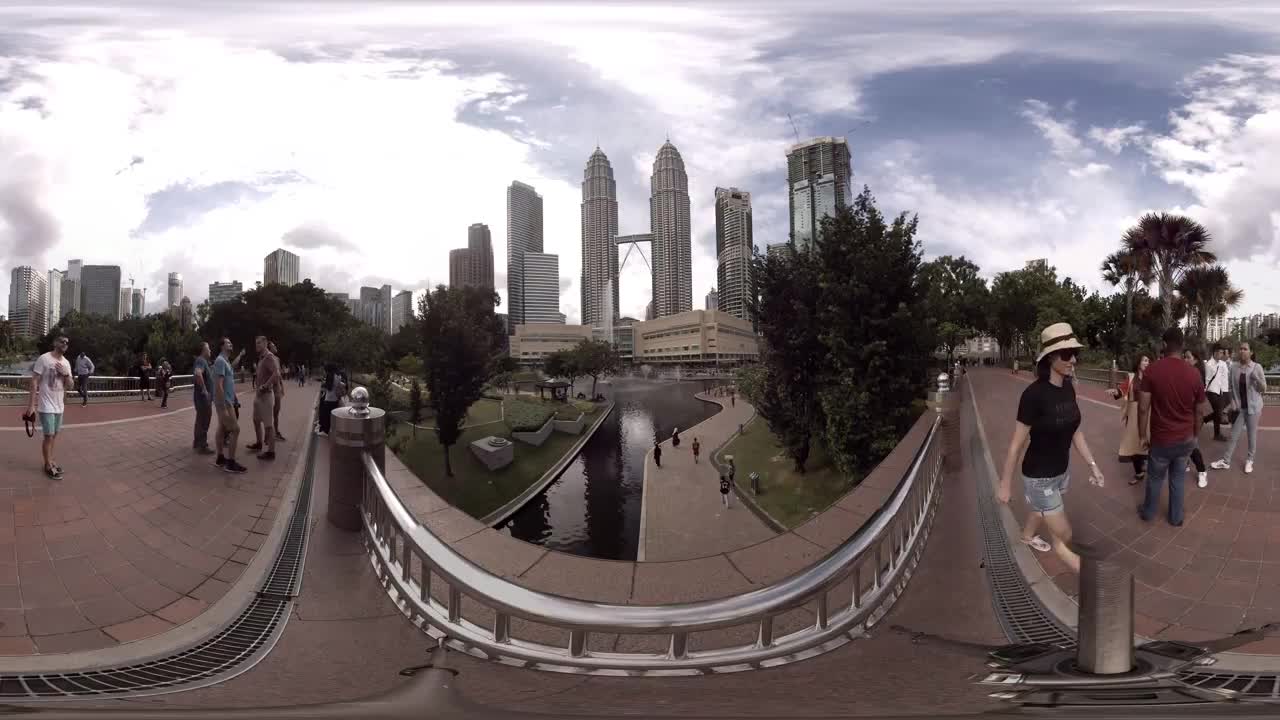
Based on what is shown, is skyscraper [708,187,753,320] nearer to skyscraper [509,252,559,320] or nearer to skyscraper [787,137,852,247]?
skyscraper [787,137,852,247]

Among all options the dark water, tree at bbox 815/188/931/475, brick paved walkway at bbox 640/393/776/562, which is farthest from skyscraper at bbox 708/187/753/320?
tree at bbox 815/188/931/475

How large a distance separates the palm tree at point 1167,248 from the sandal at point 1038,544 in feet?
7.40

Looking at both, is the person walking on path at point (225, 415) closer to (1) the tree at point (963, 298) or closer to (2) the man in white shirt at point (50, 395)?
(2) the man in white shirt at point (50, 395)

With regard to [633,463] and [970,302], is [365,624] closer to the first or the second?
[970,302]

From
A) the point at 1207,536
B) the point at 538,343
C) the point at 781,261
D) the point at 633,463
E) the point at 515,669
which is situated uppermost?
the point at 538,343

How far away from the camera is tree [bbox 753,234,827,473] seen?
7363 mm

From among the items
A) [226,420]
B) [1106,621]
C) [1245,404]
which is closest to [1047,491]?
[1106,621]

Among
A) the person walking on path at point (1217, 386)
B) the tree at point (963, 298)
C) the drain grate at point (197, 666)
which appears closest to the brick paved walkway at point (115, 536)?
the drain grate at point (197, 666)

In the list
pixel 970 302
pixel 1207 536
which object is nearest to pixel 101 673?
pixel 1207 536

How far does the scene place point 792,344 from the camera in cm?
762

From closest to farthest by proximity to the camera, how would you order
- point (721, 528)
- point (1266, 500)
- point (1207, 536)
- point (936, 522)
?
point (1207, 536) < point (1266, 500) < point (936, 522) < point (721, 528)

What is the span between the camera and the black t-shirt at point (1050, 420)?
→ 1.76m

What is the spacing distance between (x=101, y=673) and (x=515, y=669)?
53.9 inches

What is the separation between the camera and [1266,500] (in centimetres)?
258
